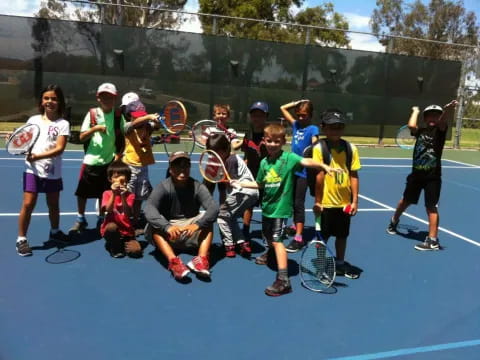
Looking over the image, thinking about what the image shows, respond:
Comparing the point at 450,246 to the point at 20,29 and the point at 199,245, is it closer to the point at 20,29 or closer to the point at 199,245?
the point at 199,245

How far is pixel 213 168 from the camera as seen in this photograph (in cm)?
423

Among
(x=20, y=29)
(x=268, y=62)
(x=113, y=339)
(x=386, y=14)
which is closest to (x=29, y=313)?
(x=113, y=339)

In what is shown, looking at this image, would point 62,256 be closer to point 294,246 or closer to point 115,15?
point 294,246

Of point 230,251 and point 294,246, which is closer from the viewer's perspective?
point 230,251

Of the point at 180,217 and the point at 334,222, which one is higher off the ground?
the point at 334,222

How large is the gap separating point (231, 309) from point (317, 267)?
949 millimetres

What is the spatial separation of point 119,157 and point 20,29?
9.86 metres

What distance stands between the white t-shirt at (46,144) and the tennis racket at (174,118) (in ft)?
3.25

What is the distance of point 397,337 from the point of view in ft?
10.4

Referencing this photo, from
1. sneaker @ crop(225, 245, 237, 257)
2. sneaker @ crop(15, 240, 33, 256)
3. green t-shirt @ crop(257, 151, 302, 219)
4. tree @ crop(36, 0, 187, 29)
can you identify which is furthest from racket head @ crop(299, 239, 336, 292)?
tree @ crop(36, 0, 187, 29)

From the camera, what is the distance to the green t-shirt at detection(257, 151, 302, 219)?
395 cm

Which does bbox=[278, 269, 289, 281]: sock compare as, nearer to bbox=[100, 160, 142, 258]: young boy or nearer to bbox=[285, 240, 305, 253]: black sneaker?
bbox=[285, 240, 305, 253]: black sneaker

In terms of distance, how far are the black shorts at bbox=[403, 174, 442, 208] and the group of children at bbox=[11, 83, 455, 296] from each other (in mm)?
11

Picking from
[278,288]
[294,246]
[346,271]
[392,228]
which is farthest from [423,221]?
[278,288]
